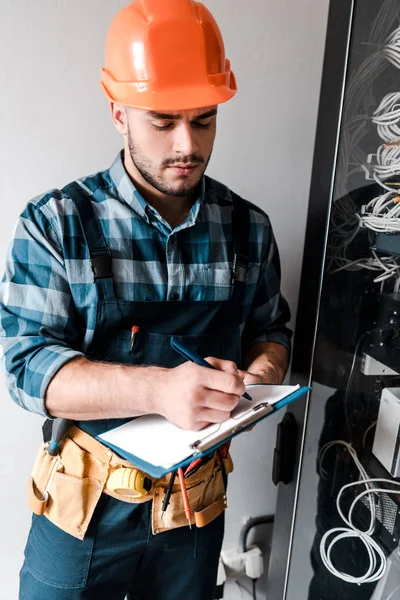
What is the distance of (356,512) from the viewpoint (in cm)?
119

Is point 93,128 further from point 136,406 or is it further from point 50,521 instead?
point 50,521

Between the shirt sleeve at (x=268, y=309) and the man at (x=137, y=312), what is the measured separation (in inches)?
1.2

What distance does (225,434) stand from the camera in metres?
0.70

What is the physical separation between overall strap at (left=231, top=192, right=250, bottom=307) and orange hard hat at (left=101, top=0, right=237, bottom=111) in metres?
0.27

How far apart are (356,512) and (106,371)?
2.52ft

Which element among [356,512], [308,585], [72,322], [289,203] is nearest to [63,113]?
[72,322]

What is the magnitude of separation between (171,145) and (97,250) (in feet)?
0.75

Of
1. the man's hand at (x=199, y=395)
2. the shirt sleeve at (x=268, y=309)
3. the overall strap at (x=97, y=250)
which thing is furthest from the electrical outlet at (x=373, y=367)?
the overall strap at (x=97, y=250)

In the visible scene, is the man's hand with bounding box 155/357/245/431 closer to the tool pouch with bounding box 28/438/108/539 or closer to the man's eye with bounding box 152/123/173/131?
the tool pouch with bounding box 28/438/108/539

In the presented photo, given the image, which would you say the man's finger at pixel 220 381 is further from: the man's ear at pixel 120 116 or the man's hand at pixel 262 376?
the man's ear at pixel 120 116

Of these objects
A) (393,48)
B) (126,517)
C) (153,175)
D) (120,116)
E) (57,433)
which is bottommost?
(126,517)

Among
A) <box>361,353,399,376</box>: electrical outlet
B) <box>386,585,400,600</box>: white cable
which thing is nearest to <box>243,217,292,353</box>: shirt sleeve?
<box>361,353,399,376</box>: electrical outlet

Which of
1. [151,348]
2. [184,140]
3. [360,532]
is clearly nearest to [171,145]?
[184,140]

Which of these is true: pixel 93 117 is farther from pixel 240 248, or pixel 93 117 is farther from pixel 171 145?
pixel 240 248
